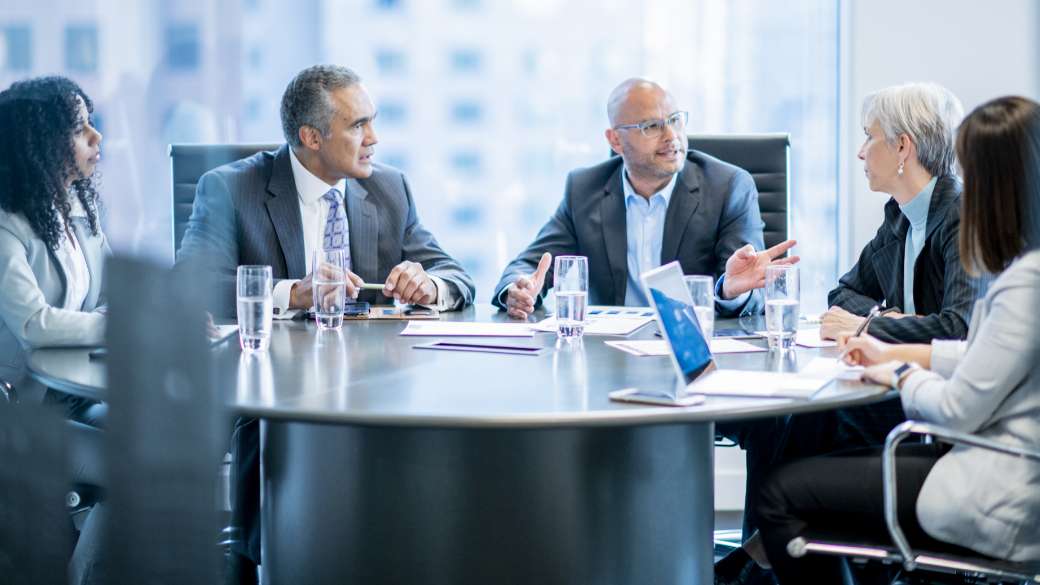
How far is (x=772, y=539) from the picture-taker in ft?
6.59

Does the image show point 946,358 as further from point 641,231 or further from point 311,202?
point 311,202

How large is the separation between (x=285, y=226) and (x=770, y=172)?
5.01 ft

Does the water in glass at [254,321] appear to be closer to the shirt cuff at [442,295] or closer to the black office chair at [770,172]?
the shirt cuff at [442,295]

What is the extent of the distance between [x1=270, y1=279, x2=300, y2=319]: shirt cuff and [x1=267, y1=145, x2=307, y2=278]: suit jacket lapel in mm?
271

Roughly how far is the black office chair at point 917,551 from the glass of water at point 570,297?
693 mm

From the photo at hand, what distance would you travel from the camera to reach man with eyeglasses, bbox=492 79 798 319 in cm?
344

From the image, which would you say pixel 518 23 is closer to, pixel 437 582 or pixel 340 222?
pixel 340 222

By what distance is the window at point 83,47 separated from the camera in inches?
58.4

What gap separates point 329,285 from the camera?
2523mm

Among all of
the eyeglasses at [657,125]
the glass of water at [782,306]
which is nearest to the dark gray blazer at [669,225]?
the eyeglasses at [657,125]

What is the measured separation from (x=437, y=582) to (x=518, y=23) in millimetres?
2956

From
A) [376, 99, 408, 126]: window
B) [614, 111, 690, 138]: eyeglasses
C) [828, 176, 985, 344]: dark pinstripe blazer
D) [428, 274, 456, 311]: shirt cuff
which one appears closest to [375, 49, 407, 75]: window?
[376, 99, 408, 126]: window

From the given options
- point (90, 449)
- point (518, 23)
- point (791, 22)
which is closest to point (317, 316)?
point (90, 449)

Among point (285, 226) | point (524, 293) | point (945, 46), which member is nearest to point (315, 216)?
point (285, 226)
